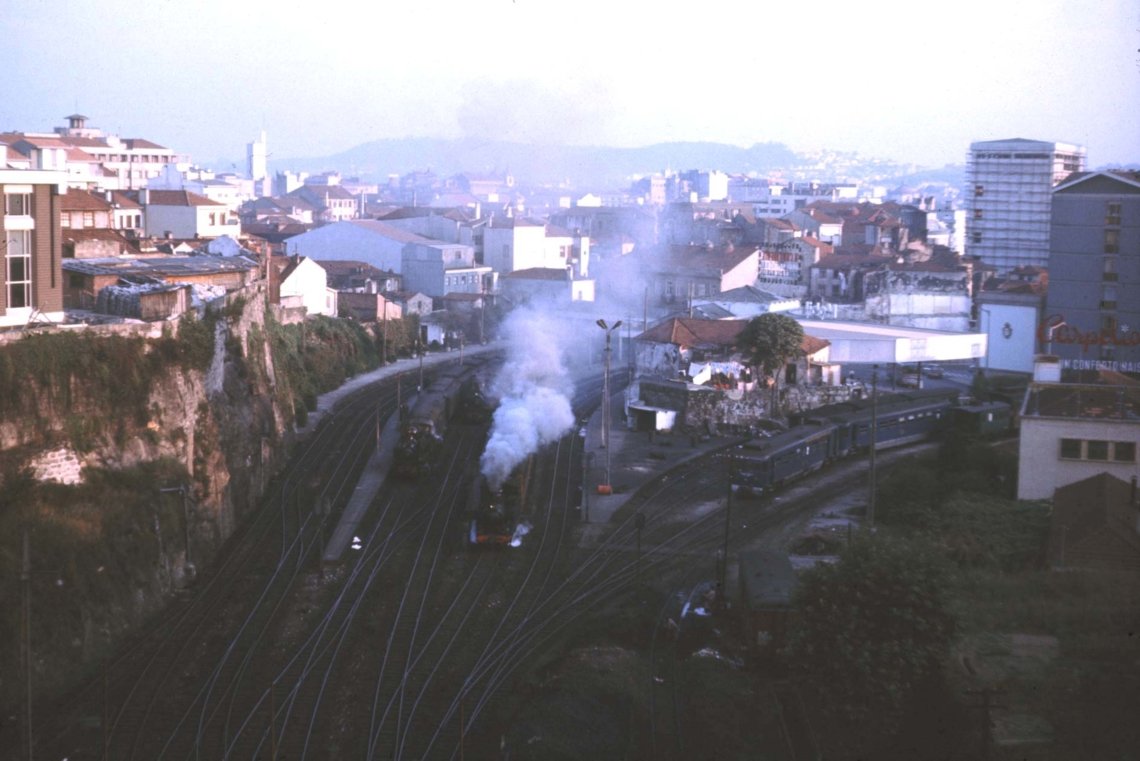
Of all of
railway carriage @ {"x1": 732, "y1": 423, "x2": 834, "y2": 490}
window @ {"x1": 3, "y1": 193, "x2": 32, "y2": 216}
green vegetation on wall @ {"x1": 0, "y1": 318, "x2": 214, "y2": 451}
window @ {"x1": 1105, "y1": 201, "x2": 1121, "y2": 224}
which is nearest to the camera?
green vegetation on wall @ {"x1": 0, "y1": 318, "x2": 214, "y2": 451}

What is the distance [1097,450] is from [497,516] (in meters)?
9.43

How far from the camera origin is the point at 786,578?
573 inches

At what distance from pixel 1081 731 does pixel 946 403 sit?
1671 centimetres

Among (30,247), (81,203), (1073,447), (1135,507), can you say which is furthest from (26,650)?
(81,203)

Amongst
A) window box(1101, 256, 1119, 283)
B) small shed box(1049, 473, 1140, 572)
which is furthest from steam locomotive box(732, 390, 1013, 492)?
window box(1101, 256, 1119, 283)

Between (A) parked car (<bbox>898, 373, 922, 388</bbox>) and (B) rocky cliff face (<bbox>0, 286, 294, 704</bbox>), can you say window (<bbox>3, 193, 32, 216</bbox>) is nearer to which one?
(B) rocky cliff face (<bbox>0, 286, 294, 704</bbox>)

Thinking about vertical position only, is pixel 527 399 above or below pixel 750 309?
A: below

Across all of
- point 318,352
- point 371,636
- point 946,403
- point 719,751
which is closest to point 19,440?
point 371,636

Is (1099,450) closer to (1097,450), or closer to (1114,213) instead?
(1097,450)

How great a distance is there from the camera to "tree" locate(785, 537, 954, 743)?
12.1 metres

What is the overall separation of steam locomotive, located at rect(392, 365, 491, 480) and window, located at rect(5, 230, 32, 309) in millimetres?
6957

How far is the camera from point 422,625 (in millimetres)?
14266

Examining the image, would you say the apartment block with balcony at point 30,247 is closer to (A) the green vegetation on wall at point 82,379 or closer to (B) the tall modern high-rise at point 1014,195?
(A) the green vegetation on wall at point 82,379

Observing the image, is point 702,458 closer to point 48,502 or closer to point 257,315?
point 257,315
